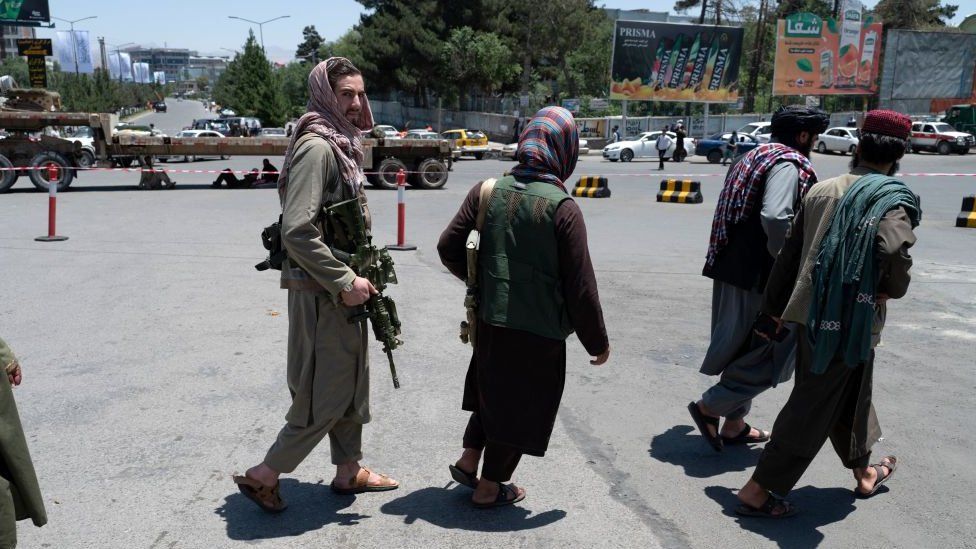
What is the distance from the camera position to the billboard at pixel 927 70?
48438 mm

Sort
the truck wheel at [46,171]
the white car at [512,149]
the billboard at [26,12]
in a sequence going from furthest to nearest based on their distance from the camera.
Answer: the billboard at [26,12], the white car at [512,149], the truck wheel at [46,171]

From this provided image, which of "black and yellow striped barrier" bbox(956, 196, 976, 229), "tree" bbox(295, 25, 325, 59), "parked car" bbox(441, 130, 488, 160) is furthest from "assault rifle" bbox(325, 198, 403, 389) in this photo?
"tree" bbox(295, 25, 325, 59)

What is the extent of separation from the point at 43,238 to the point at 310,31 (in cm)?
10570

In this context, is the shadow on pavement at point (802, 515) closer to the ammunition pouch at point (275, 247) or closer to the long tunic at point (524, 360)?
the long tunic at point (524, 360)

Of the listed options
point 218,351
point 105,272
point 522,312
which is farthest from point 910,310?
point 105,272

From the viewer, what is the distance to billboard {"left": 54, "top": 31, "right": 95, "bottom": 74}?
6384 cm

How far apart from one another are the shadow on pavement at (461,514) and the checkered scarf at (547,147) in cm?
149

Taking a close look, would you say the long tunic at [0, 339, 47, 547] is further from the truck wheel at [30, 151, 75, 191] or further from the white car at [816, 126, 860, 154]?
the white car at [816, 126, 860, 154]

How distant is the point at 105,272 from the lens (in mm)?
9086

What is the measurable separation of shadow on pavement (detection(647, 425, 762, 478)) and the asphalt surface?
0.04 ft

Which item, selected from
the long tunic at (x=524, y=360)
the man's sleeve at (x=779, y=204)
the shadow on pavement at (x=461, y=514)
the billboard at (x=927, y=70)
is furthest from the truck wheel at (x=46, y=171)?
the billboard at (x=927, y=70)

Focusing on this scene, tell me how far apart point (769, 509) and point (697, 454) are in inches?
30.2

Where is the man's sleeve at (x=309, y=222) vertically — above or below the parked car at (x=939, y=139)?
below

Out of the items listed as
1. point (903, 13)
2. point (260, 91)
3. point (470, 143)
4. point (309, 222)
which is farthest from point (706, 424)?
point (903, 13)
